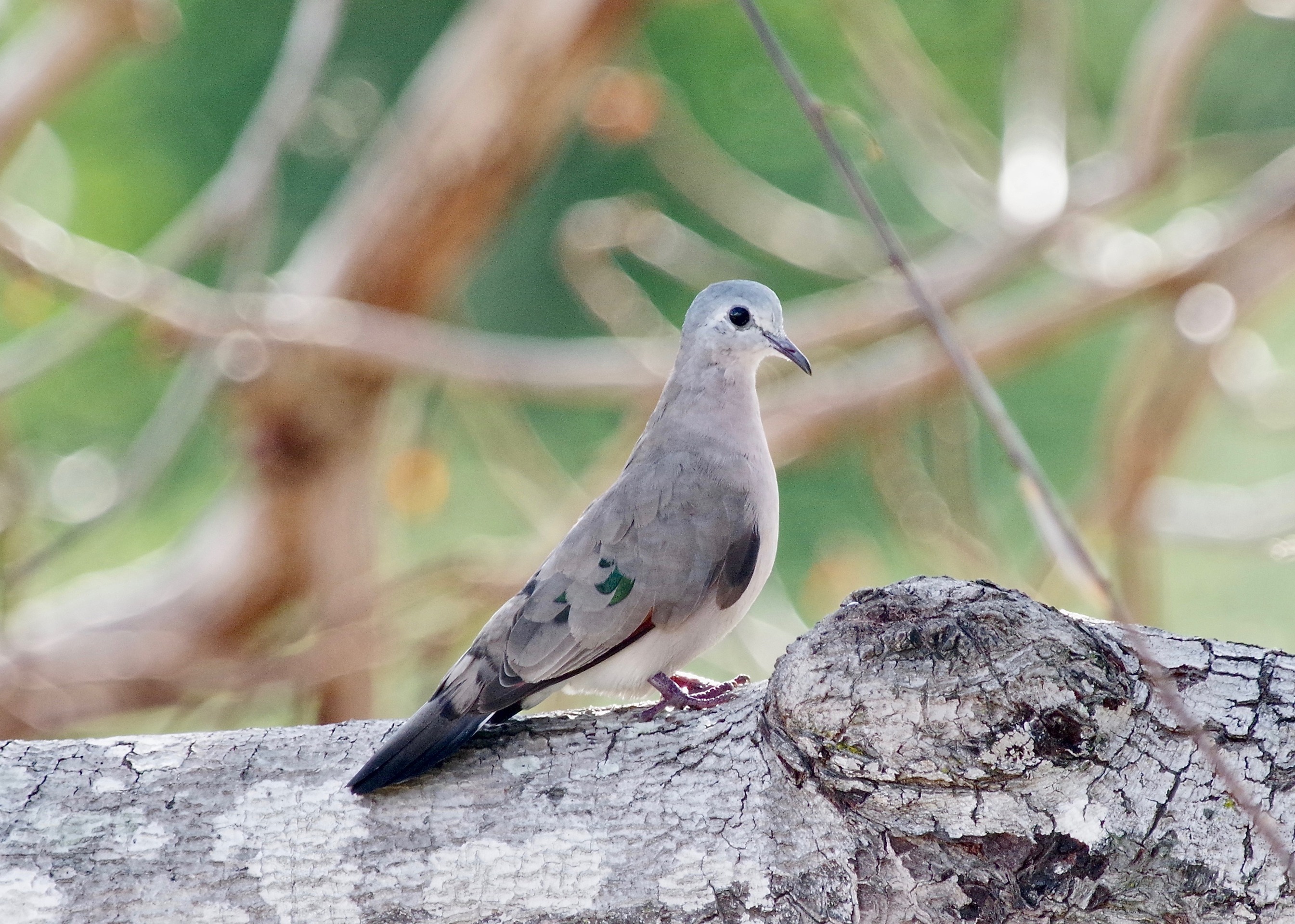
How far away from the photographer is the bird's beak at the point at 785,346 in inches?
84.2

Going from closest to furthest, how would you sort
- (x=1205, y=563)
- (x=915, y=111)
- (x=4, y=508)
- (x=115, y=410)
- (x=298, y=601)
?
(x=4, y=508)
(x=915, y=111)
(x=298, y=601)
(x=115, y=410)
(x=1205, y=563)

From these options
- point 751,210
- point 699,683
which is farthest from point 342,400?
point 699,683

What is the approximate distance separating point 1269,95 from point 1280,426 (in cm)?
390

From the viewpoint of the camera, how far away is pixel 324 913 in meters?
1.53

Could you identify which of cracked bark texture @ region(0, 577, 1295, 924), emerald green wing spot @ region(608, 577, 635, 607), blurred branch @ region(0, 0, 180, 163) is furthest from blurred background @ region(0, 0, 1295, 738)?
cracked bark texture @ region(0, 577, 1295, 924)

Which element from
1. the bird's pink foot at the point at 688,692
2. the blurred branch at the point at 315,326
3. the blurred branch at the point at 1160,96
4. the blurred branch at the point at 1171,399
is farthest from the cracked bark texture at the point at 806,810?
the blurred branch at the point at 1160,96

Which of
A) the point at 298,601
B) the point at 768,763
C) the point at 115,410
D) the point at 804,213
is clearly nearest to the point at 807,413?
the point at 804,213

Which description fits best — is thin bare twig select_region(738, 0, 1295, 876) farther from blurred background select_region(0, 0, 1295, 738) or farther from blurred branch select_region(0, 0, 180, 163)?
blurred branch select_region(0, 0, 180, 163)

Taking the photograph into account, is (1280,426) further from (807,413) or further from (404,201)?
(404,201)

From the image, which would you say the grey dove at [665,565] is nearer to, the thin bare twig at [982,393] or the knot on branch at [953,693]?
the knot on branch at [953,693]

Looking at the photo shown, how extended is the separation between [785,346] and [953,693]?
0.85m

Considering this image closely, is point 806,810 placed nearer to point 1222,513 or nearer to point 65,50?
point 1222,513

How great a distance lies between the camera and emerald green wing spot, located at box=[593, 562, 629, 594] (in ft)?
6.29

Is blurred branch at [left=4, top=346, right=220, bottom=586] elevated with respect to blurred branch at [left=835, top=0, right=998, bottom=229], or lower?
lower
